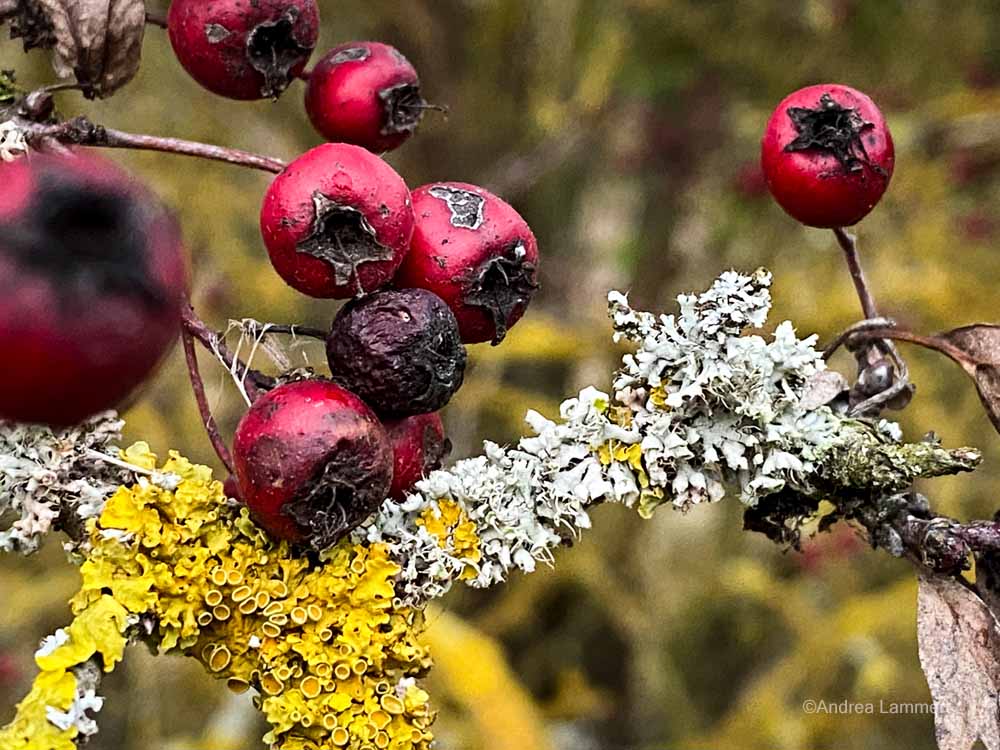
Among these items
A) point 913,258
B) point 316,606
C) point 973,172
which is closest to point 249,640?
point 316,606

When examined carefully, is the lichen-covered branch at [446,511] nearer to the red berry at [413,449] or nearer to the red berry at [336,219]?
the red berry at [413,449]

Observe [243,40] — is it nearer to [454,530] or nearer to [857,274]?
[454,530]

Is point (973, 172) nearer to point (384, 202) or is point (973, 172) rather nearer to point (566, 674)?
point (566, 674)

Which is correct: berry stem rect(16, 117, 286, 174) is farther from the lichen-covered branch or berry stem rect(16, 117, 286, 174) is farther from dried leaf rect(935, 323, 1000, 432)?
dried leaf rect(935, 323, 1000, 432)

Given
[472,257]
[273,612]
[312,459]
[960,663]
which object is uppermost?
[472,257]

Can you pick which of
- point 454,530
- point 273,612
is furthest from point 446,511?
point 273,612

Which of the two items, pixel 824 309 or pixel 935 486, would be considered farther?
pixel 935 486
